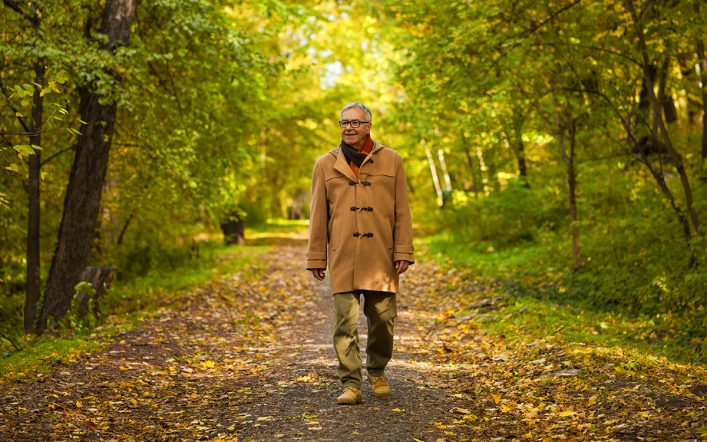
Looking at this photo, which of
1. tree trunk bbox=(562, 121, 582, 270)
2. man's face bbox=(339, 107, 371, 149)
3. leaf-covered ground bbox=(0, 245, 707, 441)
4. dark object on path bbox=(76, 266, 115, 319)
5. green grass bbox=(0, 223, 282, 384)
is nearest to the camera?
leaf-covered ground bbox=(0, 245, 707, 441)

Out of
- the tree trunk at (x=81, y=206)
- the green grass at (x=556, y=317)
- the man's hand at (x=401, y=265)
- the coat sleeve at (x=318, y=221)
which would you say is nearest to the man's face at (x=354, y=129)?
the coat sleeve at (x=318, y=221)

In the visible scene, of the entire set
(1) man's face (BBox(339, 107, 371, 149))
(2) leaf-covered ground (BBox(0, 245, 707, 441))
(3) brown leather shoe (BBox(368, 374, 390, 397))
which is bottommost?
(2) leaf-covered ground (BBox(0, 245, 707, 441))

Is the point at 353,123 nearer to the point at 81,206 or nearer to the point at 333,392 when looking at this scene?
the point at 333,392

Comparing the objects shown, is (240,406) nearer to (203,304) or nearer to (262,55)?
(203,304)

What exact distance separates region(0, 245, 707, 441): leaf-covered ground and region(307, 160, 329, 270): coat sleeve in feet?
4.17

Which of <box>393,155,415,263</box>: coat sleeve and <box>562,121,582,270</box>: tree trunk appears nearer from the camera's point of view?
<box>393,155,415,263</box>: coat sleeve

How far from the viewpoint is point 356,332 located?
6.66 meters

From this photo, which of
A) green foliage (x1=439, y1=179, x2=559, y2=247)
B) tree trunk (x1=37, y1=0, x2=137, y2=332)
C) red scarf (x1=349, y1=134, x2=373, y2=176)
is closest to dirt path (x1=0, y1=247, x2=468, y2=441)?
tree trunk (x1=37, y1=0, x2=137, y2=332)

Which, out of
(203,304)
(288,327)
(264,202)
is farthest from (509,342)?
(264,202)

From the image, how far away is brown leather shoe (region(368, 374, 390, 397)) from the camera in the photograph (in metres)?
6.76

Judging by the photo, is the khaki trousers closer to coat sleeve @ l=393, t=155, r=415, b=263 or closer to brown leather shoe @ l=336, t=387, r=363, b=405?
brown leather shoe @ l=336, t=387, r=363, b=405

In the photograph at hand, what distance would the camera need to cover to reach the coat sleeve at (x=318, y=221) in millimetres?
6539

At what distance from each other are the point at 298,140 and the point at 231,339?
62.2ft

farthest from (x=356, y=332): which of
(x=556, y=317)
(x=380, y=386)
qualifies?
(x=556, y=317)
